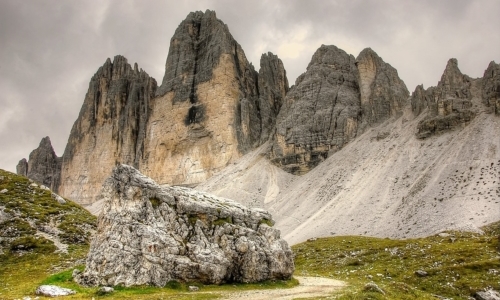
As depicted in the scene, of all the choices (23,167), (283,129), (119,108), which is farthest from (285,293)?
(23,167)

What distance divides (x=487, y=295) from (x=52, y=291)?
26.6 m

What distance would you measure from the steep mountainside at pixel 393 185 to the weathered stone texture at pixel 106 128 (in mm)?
53532

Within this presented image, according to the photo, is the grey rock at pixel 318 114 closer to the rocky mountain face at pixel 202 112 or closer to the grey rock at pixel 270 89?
the grey rock at pixel 270 89

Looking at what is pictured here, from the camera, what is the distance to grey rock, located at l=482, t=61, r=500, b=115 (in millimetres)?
93812

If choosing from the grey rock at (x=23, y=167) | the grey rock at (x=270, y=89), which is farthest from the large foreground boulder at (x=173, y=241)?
the grey rock at (x=23, y=167)

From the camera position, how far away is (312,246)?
63.8 m

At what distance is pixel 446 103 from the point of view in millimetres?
99875

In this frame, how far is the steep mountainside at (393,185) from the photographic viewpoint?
233ft

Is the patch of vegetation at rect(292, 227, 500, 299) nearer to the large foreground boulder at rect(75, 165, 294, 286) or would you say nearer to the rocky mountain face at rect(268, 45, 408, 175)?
the large foreground boulder at rect(75, 165, 294, 286)

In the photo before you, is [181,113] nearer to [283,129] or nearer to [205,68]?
[205,68]

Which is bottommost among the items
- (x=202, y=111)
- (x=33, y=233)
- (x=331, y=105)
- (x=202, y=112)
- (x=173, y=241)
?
(x=173, y=241)

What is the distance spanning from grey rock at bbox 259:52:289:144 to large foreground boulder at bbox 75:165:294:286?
10927 centimetres

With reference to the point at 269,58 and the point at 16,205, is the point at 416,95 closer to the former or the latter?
the point at 269,58

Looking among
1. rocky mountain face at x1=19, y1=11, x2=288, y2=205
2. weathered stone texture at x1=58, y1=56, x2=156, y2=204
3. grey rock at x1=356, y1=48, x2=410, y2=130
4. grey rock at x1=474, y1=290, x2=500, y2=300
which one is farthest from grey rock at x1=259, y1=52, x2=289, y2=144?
grey rock at x1=474, y1=290, x2=500, y2=300
